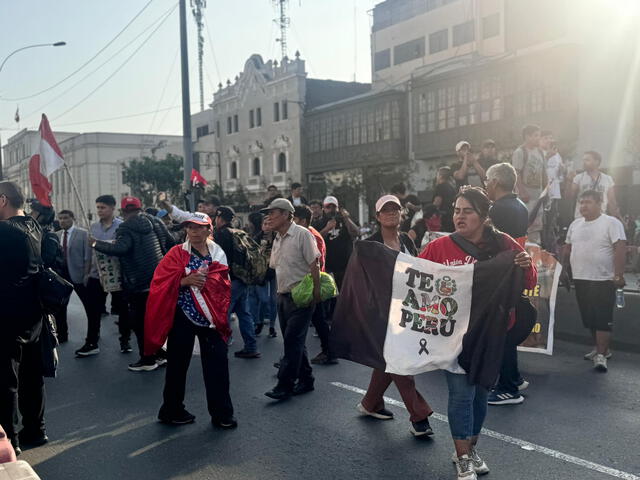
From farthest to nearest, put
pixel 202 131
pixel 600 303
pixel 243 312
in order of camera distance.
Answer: pixel 202 131, pixel 243 312, pixel 600 303

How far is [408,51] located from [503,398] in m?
35.8

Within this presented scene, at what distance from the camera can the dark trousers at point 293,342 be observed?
21.0 ft

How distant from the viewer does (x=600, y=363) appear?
7266mm

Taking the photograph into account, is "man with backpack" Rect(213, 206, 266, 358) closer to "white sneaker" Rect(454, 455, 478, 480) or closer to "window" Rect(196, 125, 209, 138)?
"white sneaker" Rect(454, 455, 478, 480)

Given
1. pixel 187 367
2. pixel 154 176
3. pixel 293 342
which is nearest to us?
pixel 187 367

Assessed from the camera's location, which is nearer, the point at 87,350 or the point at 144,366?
the point at 144,366

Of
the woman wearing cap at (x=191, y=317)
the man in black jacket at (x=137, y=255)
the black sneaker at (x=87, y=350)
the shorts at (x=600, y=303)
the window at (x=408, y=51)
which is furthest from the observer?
the window at (x=408, y=51)

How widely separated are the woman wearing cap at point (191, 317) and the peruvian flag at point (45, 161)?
12.3 ft

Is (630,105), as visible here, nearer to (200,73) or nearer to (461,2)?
(461,2)

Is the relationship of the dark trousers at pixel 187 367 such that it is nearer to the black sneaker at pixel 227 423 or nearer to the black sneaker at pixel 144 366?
the black sneaker at pixel 227 423

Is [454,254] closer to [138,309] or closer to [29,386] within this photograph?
[29,386]

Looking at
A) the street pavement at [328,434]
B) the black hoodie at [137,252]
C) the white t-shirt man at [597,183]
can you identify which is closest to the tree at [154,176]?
the white t-shirt man at [597,183]

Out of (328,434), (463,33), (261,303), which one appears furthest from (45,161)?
(463,33)

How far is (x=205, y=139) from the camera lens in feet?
190
